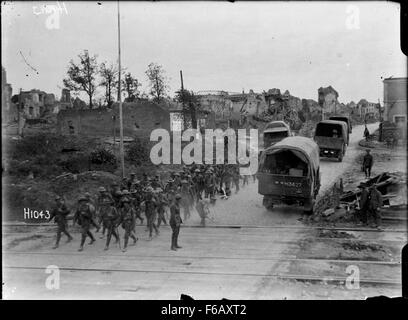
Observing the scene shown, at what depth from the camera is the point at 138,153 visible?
46.5 ft

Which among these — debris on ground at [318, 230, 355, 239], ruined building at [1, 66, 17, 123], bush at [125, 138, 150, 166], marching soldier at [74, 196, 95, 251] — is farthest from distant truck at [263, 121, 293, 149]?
ruined building at [1, 66, 17, 123]

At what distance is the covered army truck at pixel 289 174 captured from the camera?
1274 cm

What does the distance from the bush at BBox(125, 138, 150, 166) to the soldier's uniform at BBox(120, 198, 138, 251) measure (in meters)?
3.39

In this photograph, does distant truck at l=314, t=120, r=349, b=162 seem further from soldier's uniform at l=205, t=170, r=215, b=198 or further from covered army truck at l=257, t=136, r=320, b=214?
soldier's uniform at l=205, t=170, r=215, b=198

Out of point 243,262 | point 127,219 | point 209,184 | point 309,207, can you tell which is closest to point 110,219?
point 127,219

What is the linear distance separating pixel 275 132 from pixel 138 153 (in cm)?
673

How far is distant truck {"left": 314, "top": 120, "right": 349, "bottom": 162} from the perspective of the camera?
1689cm

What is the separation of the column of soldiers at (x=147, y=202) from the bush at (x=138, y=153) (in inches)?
27.9

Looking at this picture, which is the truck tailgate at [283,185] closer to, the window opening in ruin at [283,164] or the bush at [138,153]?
the window opening in ruin at [283,164]

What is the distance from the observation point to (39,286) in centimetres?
865

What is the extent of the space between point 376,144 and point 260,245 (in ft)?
22.7
